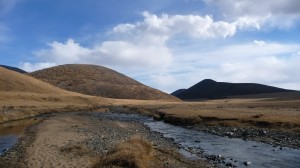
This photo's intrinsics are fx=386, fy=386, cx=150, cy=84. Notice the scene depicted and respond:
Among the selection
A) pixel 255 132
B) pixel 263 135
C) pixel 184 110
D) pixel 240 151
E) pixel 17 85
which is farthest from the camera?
pixel 17 85

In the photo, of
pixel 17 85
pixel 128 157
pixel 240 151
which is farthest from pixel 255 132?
pixel 17 85

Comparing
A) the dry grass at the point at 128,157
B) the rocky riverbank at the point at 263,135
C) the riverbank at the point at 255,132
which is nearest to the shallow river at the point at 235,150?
the rocky riverbank at the point at 263,135

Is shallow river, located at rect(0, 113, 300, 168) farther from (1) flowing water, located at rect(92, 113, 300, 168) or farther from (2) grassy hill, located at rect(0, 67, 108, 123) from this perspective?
(2) grassy hill, located at rect(0, 67, 108, 123)

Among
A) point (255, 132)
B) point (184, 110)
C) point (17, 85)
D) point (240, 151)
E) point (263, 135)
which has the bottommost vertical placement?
point (240, 151)

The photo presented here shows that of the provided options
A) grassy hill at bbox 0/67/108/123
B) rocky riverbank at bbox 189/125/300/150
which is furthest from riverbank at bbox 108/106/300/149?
grassy hill at bbox 0/67/108/123

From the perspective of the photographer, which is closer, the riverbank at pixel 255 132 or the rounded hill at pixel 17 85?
the riverbank at pixel 255 132

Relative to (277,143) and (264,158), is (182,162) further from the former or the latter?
(277,143)

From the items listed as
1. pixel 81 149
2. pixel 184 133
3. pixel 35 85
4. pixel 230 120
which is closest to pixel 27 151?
pixel 81 149

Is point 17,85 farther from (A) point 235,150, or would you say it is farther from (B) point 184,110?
(A) point 235,150

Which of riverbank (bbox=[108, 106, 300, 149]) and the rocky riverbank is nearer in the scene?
the rocky riverbank

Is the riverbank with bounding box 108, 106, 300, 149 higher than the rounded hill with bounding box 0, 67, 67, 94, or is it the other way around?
the rounded hill with bounding box 0, 67, 67, 94

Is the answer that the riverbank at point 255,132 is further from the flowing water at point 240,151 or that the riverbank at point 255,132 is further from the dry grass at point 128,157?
the dry grass at point 128,157

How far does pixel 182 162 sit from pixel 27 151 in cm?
1263

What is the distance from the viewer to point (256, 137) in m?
38.0
